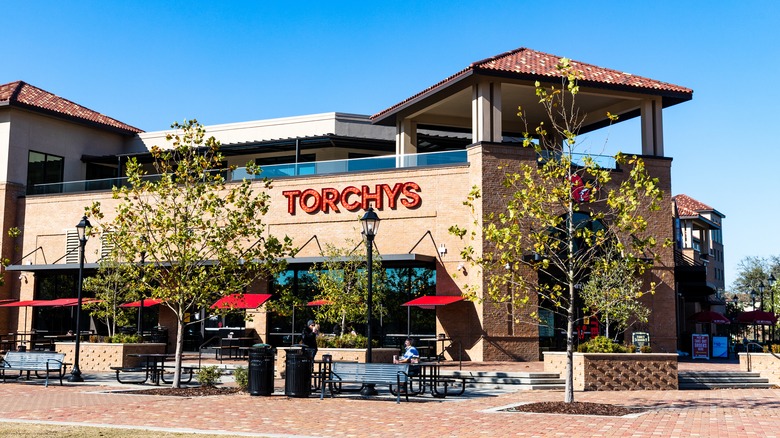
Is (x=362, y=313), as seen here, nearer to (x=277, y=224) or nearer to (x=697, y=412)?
(x=277, y=224)

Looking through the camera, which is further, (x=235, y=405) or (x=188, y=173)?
(x=188, y=173)

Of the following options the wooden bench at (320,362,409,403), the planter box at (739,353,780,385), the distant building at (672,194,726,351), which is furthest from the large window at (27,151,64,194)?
the planter box at (739,353,780,385)

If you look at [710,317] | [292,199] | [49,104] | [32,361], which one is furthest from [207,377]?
[710,317]

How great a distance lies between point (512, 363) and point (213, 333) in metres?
13.5

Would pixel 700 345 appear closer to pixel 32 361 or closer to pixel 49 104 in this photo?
pixel 32 361

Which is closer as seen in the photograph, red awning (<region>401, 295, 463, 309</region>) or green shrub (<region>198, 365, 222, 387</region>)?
green shrub (<region>198, 365, 222, 387</region>)

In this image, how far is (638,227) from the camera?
56.5 feet

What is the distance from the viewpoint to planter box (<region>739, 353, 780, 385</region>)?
25016 millimetres

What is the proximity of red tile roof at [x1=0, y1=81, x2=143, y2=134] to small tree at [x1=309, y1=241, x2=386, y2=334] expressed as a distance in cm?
1722

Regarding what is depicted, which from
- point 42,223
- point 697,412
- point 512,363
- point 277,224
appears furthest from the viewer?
point 42,223

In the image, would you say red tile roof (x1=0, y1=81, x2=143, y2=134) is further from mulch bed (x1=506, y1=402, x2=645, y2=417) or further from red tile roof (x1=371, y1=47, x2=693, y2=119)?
mulch bed (x1=506, y1=402, x2=645, y2=417)

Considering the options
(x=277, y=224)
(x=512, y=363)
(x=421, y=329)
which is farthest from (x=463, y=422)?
(x=277, y=224)

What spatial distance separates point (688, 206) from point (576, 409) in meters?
66.0

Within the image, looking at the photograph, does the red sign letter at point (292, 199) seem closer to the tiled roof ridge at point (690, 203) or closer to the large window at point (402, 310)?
the large window at point (402, 310)
